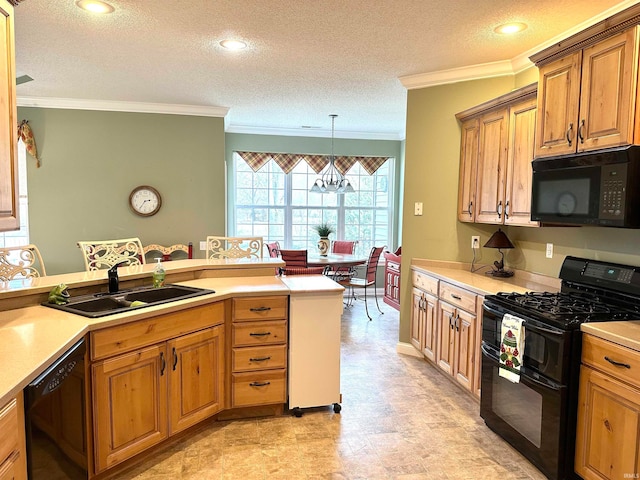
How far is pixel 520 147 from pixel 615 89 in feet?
3.12

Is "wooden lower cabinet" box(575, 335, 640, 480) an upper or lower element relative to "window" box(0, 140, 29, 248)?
lower

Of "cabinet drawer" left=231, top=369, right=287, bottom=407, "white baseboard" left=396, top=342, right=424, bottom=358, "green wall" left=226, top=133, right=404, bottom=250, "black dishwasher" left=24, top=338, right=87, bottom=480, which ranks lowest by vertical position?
"white baseboard" left=396, top=342, right=424, bottom=358

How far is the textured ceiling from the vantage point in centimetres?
265

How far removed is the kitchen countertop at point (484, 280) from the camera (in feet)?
10.0

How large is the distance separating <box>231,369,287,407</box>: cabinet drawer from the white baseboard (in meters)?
1.69

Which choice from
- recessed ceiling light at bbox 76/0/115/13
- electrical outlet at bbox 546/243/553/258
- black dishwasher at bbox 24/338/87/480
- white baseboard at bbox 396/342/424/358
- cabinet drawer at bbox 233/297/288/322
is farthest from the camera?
white baseboard at bbox 396/342/424/358

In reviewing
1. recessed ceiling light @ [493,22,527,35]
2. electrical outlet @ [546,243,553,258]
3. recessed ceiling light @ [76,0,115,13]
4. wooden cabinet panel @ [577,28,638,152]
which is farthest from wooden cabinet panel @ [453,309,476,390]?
recessed ceiling light @ [76,0,115,13]

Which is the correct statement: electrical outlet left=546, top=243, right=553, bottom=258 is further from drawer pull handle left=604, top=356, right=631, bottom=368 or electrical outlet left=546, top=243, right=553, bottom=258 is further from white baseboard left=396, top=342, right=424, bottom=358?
white baseboard left=396, top=342, right=424, bottom=358

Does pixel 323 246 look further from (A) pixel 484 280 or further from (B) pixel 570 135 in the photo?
(B) pixel 570 135

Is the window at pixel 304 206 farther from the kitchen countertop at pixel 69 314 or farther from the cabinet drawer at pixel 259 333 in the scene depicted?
the cabinet drawer at pixel 259 333

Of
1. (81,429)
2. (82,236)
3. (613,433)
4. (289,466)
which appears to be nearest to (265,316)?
(289,466)

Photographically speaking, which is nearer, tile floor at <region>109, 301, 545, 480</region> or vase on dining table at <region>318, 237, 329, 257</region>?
tile floor at <region>109, 301, 545, 480</region>

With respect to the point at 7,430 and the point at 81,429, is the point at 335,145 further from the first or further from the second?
the point at 7,430

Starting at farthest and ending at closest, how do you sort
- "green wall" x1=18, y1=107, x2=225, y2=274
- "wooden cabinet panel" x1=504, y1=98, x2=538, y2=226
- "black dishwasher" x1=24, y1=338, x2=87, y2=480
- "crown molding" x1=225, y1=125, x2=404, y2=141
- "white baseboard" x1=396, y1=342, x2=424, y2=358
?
"crown molding" x1=225, y1=125, x2=404, y2=141 < "green wall" x1=18, y1=107, x2=225, y2=274 < "white baseboard" x1=396, y1=342, x2=424, y2=358 < "wooden cabinet panel" x1=504, y1=98, x2=538, y2=226 < "black dishwasher" x1=24, y1=338, x2=87, y2=480
